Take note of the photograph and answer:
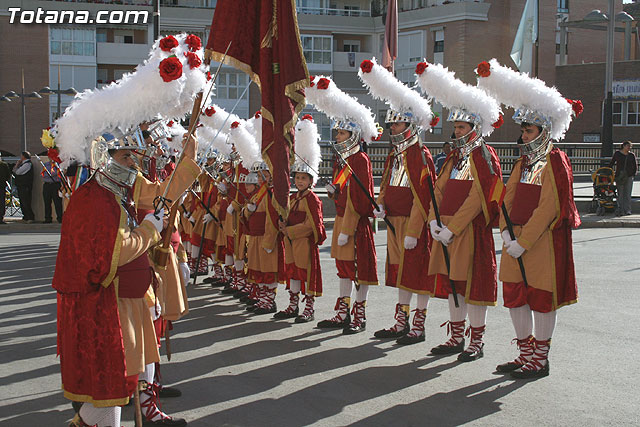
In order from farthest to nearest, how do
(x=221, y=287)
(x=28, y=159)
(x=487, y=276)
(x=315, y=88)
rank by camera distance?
(x=28, y=159)
(x=221, y=287)
(x=315, y=88)
(x=487, y=276)

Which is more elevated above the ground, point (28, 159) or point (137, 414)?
point (28, 159)

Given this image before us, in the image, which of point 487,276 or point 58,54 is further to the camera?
point 58,54

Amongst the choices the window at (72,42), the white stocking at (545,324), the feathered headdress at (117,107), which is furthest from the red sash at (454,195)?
the window at (72,42)

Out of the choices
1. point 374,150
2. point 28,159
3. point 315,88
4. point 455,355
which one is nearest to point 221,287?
point 315,88

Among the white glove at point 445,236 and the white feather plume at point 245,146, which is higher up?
the white feather plume at point 245,146

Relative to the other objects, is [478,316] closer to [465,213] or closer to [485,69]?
[465,213]

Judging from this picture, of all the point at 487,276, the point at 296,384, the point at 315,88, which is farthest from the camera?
the point at 315,88

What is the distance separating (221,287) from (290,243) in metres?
2.94

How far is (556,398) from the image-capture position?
20.3 feet

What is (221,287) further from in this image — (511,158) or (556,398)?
(511,158)

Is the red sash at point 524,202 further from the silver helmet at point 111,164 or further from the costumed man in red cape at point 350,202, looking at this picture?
the silver helmet at point 111,164

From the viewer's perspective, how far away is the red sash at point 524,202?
6871 millimetres

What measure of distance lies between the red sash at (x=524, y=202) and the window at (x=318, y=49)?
45067 mm

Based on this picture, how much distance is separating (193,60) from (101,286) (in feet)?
5.36
